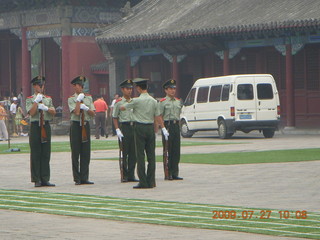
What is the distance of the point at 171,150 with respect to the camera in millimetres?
17750

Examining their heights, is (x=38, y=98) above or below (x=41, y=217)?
above

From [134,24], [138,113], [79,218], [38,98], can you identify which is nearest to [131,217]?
[79,218]

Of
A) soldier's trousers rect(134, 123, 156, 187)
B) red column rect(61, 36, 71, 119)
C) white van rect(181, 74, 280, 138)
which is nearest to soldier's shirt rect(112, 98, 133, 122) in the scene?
soldier's trousers rect(134, 123, 156, 187)

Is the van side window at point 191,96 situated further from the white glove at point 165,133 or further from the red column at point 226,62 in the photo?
the white glove at point 165,133

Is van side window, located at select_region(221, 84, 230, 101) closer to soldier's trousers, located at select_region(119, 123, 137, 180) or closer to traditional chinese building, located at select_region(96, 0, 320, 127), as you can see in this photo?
traditional chinese building, located at select_region(96, 0, 320, 127)

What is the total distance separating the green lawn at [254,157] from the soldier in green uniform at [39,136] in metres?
5.50

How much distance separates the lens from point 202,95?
35.1 m

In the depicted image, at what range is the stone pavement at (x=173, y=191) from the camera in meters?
10.3

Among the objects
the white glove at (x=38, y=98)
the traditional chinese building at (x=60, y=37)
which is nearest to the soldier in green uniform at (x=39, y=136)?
the white glove at (x=38, y=98)

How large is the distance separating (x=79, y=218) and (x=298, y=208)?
2.85 m

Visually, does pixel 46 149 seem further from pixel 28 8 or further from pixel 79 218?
pixel 28 8

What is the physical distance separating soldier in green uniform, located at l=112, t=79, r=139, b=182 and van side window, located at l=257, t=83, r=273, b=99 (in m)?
15.8

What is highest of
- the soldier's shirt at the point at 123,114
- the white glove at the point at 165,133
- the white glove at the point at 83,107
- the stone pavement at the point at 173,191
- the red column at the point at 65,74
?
the red column at the point at 65,74

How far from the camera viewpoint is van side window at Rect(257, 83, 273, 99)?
33250mm
